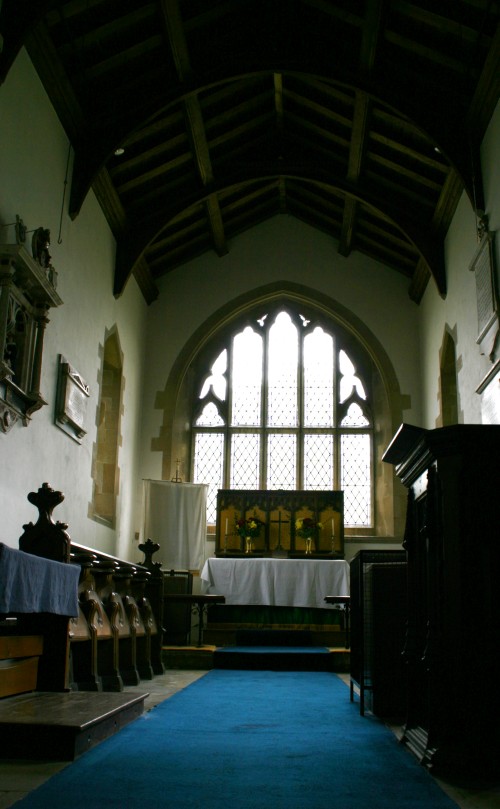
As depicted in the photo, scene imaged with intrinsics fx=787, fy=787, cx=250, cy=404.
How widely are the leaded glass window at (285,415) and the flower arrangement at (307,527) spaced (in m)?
0.68

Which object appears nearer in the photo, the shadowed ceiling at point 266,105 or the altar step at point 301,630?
the shadowed ceiling at point 266,105

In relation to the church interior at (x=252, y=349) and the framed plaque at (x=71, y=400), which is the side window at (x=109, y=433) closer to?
the church interior at (x=252, y=349)

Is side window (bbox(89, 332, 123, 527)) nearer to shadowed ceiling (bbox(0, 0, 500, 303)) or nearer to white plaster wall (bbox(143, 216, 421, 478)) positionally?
shadowed ceiling (bbox(0, 0, 500, 303))

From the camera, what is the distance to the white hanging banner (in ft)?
30.5

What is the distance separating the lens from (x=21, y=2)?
535cm

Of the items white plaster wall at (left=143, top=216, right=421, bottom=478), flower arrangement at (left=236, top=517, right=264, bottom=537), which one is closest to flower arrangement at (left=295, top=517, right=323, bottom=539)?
flower arrangement at (left=236, top=517, right=264, bottom=537)

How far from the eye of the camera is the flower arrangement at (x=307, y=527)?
9258mm

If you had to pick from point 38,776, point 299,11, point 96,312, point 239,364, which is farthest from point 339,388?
point 38,776

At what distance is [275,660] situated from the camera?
22.8 feet

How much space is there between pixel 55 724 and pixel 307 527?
6.77 metres

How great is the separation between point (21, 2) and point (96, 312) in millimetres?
3131

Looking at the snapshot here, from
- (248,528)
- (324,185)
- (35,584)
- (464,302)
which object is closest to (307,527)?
(248,528)

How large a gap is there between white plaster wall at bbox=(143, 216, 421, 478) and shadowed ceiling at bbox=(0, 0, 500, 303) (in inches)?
27.2

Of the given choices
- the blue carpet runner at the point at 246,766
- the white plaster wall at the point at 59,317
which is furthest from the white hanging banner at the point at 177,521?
the blue carpet runner at the point at 246,766
